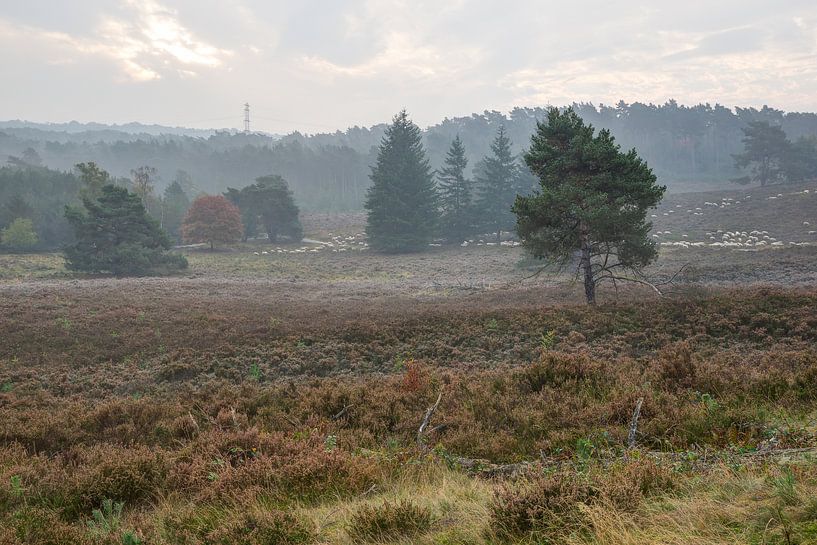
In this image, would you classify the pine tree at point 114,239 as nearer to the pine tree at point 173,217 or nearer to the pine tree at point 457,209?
the pine tree at point 173,217

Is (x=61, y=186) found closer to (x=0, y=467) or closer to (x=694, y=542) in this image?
(x=0, y=467)

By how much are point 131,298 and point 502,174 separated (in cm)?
4514

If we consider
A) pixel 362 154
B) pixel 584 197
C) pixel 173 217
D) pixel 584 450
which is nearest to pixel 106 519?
pixel 584 450

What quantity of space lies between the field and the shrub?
0.06 feet

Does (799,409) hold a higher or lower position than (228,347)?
higher

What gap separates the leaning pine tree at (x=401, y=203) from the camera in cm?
5494

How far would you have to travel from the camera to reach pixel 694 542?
305 cm

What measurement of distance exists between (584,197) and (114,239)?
38.6 metres

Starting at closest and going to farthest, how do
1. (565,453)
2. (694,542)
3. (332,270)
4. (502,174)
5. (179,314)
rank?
(694,542) → (565,453) → (179,314) → (332,270) → (502,174)

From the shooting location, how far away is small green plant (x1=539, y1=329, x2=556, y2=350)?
46.7ft

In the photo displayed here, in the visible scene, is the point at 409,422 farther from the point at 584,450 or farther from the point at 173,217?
the point at 173,217

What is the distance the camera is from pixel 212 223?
2136 inches

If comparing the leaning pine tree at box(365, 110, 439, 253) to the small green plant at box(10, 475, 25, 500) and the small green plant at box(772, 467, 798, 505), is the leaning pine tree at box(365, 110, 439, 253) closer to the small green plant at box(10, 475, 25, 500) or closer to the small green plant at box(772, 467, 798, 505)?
the small green plant at box(10, 475, 25, 500)

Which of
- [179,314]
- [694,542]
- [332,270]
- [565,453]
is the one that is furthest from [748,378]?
[332,270]
